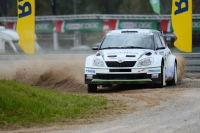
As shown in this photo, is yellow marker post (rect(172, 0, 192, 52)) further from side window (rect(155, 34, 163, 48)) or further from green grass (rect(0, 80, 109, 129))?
→ green grass (rect(0, 80, 109, 129))

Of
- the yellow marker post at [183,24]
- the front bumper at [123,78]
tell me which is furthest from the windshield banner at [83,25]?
the front bumper at [123,78]

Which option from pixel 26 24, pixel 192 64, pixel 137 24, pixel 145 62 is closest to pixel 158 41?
pixel 145 62

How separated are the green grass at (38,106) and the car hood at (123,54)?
8.27 ft

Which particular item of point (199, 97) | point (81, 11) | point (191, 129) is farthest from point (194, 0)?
point (191, 129)

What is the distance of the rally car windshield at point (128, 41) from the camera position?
55.0 feet

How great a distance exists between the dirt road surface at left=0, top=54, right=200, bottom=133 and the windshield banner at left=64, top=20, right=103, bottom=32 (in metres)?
31.9

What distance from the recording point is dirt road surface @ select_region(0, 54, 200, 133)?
31.8 feet

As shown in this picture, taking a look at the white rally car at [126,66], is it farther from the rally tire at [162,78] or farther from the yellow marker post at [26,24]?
the yellow marker post at [26,24]

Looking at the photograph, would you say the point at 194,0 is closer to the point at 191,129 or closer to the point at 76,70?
the point at 76,70

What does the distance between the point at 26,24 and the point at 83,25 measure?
1124 inches

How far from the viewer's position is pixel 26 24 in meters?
25.5

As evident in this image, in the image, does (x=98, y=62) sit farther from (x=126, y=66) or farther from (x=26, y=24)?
(x=26, y=24)

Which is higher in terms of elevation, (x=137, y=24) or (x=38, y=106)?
(x=38, y=106)

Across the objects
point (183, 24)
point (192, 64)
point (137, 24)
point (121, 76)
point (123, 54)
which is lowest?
point (137, 24)
